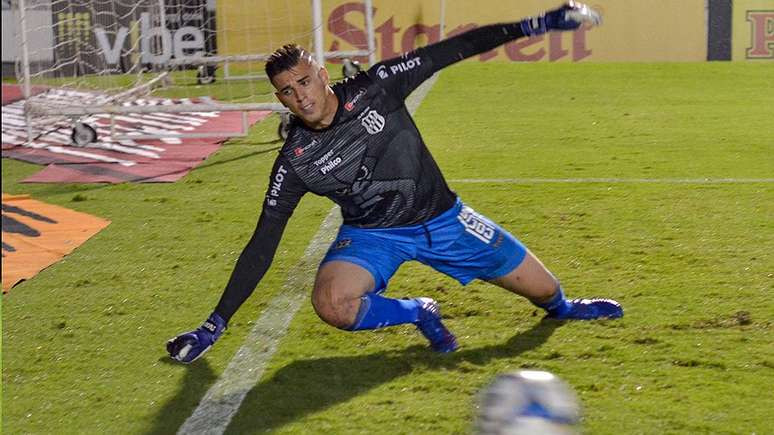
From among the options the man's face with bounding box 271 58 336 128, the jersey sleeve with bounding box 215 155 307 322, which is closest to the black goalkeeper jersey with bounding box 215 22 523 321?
the jersey sleeve with bounding box 215 155 307 322

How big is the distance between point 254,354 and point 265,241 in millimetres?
497

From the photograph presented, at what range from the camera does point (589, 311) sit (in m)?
5.55

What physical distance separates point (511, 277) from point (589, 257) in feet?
4.86

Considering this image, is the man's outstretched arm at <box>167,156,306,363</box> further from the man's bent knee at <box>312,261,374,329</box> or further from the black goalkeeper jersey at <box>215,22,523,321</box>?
the man's bent knee at <box>312,261,374,329</box>

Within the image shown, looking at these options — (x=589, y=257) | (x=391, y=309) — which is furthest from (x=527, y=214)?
(x=391, y=309)

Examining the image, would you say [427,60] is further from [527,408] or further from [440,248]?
[527,408]

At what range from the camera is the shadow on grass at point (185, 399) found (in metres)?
4.52

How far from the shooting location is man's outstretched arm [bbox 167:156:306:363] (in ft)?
16.8

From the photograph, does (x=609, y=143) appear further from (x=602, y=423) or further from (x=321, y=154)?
(x=602, y=423)

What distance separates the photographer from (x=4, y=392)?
496cm

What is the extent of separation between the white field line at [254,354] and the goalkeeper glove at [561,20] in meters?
1.66

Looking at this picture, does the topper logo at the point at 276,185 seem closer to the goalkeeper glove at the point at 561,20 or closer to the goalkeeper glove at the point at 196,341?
the goalkeeper glove at the point at 196,341

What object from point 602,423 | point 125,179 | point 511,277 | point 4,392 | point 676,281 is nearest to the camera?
point 602,423

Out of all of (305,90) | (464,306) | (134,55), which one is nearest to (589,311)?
(464,306)
